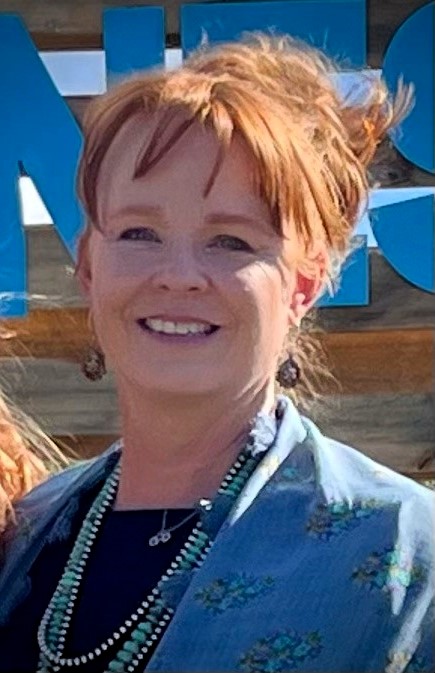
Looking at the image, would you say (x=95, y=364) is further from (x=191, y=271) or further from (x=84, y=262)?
(x=191, y=271)

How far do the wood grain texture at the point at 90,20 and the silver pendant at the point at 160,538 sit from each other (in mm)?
799

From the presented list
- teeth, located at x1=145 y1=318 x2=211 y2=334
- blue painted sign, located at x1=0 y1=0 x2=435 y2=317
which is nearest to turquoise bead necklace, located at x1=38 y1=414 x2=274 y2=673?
teeth, located at x1=145 y1=318 x2=211 y2=334

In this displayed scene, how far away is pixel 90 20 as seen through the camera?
163 centimetres

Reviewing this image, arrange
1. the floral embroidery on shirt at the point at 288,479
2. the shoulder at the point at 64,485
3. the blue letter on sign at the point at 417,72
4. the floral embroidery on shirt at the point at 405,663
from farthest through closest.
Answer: the blue letter on sign at the point at 417,72 < the shoulder at the point at 64,485 < the floral embroidery on shirt at the point at 288,479 < the floral embroidery on shirt at the point at 405,663

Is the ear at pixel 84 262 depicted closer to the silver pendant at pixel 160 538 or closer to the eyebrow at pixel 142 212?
the eyebrow at pixel 142 212

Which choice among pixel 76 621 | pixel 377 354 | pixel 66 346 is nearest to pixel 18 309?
pixel 66 346

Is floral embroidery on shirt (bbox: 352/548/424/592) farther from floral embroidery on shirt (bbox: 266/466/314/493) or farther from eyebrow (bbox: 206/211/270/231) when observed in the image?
eyebrow (bbox: 206/211/270/231)

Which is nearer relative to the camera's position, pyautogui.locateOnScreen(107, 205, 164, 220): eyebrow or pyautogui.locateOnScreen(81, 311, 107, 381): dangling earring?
pyautogui.locateOnScreen(107, 205, 164, 220): eyebrow

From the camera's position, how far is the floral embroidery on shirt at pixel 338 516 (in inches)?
37.9

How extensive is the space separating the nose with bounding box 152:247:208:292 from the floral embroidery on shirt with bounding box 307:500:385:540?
21 centimetres

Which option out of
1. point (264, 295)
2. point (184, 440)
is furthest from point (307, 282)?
point (184, 440)

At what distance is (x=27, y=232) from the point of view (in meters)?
1.69

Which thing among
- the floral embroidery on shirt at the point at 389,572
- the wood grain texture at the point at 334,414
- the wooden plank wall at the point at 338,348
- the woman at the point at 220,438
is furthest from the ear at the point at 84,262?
the wood grain texture at the point at 334,414

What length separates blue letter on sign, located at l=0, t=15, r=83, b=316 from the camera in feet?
5.34
